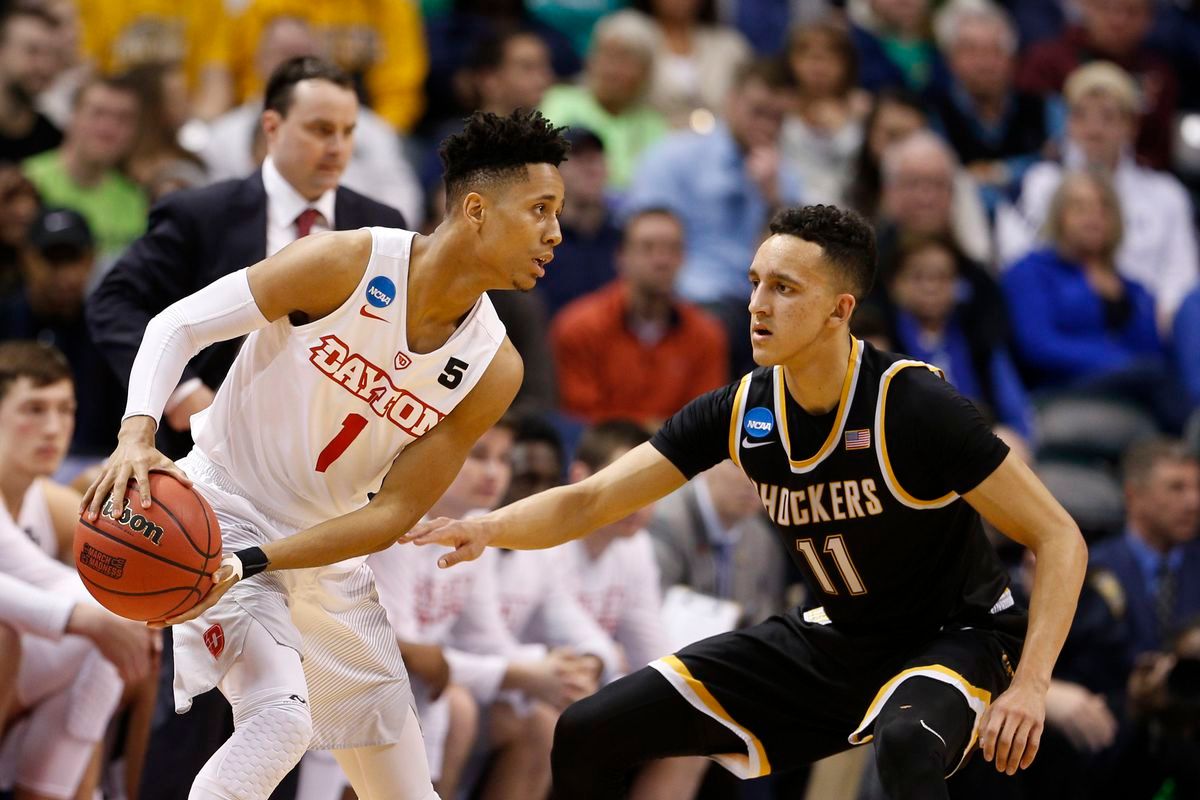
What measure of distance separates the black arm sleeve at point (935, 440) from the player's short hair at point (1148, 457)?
3.77 metres

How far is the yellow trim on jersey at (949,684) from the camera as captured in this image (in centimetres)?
477

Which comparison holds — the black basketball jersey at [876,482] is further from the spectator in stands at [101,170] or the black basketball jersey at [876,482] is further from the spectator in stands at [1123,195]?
the spectator in stands at [1123,195]

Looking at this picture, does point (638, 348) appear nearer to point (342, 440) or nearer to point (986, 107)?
point (986, 107)

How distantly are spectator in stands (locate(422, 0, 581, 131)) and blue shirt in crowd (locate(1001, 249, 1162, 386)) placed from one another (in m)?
3.40

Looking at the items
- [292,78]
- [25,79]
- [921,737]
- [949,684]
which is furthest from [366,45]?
[921,737]

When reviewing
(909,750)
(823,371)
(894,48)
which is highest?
(894,48)

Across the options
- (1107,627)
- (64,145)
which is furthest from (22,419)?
(1107,627)

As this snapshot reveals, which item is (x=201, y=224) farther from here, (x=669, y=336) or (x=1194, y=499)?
(x=1194, y=499)

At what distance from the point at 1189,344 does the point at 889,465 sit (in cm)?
568

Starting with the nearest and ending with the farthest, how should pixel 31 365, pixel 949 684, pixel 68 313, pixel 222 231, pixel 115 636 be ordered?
pixel 949 684 < pixel 222 231 < pixel 115 636 < pixel 31 365 < pixel 68 313

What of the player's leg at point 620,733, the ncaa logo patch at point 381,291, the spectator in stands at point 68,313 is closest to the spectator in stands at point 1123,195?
the spectator in stands at point 68,313

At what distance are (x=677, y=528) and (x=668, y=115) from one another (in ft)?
13.0

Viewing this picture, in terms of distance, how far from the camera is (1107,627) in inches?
305

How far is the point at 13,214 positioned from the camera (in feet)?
27.3
